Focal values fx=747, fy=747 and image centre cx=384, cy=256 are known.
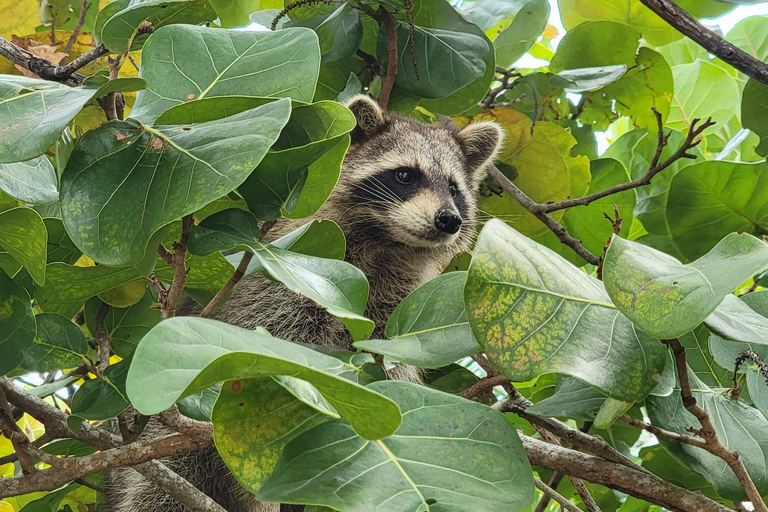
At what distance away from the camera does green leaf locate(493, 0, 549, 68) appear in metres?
A: 2.70

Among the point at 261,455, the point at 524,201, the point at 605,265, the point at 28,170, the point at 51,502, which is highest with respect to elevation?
the point at 605,265

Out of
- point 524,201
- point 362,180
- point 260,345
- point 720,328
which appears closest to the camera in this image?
point 260,345

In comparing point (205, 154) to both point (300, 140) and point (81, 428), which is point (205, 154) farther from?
point (81, 428)

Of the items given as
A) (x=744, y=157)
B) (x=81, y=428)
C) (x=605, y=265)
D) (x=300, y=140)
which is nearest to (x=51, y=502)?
(x=81, y=428)

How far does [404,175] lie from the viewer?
351cm

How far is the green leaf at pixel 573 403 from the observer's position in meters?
1.60

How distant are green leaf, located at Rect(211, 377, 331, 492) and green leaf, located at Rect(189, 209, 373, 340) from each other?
16 centimetres

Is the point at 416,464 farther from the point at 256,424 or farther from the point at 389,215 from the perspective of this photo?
the point at 389,215

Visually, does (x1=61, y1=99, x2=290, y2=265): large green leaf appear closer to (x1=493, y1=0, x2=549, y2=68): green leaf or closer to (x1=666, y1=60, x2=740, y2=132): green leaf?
(x1=493, y1=0, x2=549, y2=68): green leaf

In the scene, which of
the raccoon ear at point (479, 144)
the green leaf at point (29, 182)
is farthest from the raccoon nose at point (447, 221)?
the green leaf at point (29, 182)

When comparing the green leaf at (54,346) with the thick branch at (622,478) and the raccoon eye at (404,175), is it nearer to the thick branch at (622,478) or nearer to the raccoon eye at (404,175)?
the thick branch at (622,478)

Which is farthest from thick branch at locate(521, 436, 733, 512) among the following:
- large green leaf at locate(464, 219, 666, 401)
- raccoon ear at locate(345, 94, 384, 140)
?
raccoon ear at locate(345, 94, 384, 140)

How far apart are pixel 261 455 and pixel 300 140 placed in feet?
1.76

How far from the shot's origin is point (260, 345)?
0.96 meters
